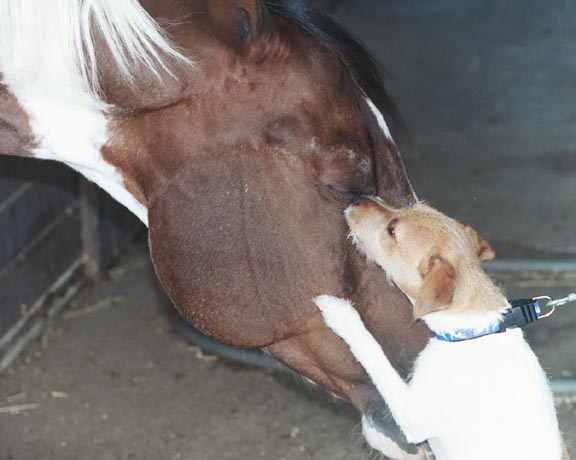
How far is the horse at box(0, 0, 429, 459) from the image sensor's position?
194cm

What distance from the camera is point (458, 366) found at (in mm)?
2062

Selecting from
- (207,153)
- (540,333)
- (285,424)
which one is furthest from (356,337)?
(540,333)

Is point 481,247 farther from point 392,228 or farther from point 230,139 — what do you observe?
point 230,139

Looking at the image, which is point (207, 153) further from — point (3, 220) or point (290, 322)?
point (3, 220)

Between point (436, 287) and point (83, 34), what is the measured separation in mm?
787

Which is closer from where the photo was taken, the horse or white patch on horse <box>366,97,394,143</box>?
the horse

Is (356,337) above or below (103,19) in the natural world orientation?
below

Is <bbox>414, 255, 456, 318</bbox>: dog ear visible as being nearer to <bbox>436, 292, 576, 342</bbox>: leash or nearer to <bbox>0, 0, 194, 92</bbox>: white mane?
<bbox>436, 292, 576, 342</bbox>: leash

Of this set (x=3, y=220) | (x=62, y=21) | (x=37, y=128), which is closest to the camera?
(x=62, y=21)

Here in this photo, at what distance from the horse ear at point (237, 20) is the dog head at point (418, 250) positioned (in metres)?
0.38

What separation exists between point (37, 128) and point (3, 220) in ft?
6.22

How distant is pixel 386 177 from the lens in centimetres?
211

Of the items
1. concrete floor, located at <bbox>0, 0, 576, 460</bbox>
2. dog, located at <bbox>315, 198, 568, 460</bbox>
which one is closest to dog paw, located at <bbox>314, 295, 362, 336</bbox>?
dog, located at <bbox>315, 198, 568, 460</bbox>

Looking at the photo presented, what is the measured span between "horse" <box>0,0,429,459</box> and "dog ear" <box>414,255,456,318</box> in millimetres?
108
